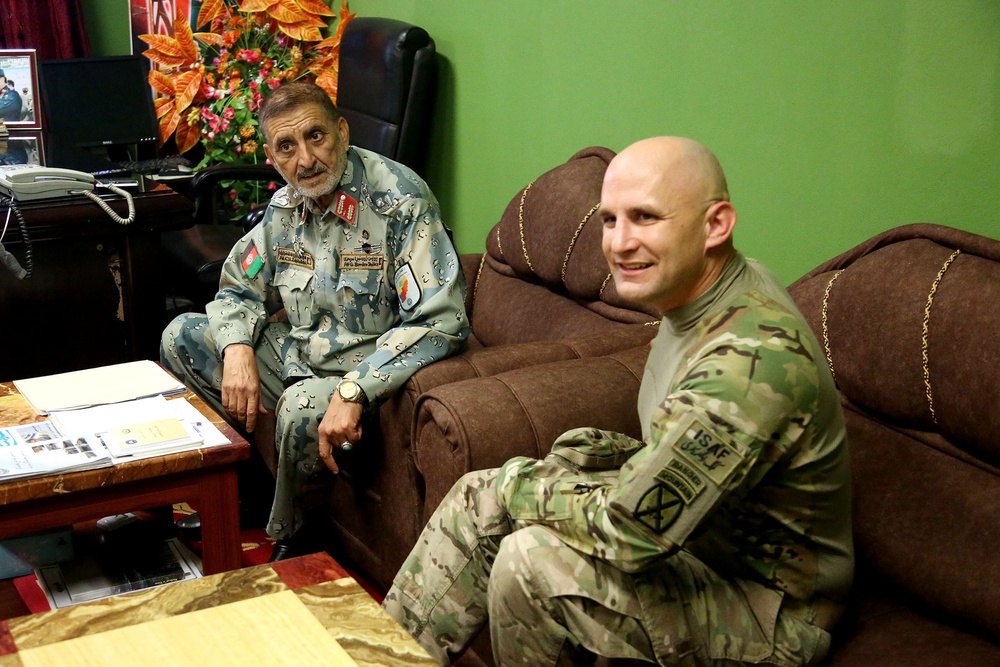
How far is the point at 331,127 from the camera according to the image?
2.45 metres

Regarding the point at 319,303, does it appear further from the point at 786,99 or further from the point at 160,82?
the point at 160,82

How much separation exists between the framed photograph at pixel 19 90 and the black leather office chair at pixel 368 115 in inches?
22.9

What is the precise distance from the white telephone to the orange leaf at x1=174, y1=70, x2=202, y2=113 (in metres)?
1.45

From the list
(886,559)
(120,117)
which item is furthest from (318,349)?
(120,117)

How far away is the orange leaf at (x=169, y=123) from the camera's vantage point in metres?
4.46

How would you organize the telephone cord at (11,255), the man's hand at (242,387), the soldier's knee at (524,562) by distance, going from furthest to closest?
1. the telephone cord at (11,255)
2. the man's hand at (242,387)
3. the soldier's knee at (524,562)

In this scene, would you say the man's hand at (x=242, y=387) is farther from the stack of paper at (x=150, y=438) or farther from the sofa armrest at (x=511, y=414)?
the sofa armrest at (x=511, y=414)

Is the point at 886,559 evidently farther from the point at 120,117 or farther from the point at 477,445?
the point at 120,117

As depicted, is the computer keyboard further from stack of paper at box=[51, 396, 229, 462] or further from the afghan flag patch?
stack of paper at box=[51, 396, 229, 462]

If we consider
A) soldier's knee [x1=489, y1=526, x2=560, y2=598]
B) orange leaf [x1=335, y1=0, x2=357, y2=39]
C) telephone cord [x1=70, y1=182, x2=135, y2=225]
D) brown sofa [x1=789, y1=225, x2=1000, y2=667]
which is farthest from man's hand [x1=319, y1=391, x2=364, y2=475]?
orange leaf [x1=335, y1=0, x2=357, y2=39]

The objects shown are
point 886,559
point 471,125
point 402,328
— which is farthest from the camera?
point 471,125

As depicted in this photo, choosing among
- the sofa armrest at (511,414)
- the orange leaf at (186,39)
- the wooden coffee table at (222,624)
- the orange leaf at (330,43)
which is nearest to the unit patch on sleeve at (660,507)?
the wooden coffee table at (222,624)

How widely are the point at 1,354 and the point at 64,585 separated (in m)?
1.37

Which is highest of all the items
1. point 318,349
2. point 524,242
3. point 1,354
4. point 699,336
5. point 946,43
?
point 946,43
